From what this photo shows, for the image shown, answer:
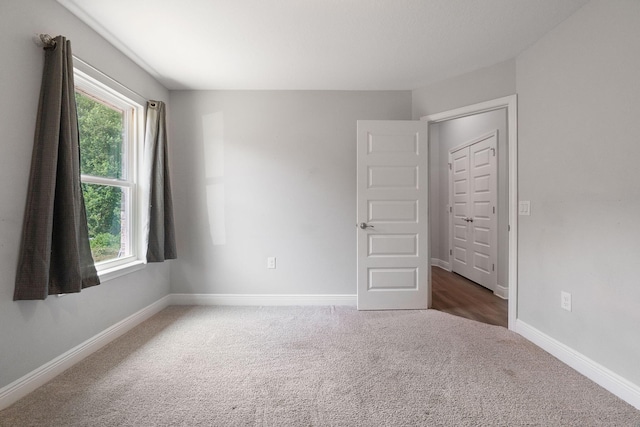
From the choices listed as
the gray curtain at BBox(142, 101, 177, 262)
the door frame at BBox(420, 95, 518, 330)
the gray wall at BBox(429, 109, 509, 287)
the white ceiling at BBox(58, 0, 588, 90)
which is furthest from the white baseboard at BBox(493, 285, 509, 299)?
the gray curtain at BBox(142, 101, 177, 262)

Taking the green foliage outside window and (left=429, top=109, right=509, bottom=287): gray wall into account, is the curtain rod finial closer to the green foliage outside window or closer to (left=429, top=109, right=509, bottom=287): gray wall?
the green foliage outside window

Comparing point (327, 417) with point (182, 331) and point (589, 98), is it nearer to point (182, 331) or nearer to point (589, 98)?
point (182, 331)

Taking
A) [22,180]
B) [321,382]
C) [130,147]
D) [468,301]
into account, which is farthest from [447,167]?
[22,180]

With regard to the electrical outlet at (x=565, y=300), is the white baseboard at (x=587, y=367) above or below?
below

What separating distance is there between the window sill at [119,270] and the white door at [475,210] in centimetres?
401

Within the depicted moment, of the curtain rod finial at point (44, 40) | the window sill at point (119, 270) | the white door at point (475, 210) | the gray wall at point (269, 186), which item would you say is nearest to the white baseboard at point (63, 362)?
the window sill at point (119, 270)

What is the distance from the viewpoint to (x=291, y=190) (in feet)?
9.94

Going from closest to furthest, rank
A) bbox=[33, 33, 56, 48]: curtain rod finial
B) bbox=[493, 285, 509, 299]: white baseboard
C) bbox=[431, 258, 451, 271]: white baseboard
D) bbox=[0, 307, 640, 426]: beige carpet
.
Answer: bbox=[0, 307, 640, 426]: beige carpet, bbox=[33, 33, 56, 48]: curtain rod finial, bbox=[493, 285, 509, 299]: white baseboard, bbox=[431, 258, 451, 271]: white baseboard

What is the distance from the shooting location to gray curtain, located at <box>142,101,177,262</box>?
8.54ft

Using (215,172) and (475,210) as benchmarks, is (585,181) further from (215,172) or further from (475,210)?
(215,172)

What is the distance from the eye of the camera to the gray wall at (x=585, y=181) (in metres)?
1.54

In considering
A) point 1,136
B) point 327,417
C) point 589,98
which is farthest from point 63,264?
point 589,98

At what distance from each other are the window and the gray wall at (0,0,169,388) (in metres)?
0.28

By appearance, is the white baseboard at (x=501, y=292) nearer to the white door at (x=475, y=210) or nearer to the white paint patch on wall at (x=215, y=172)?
the white door at (x=475, y=210)
